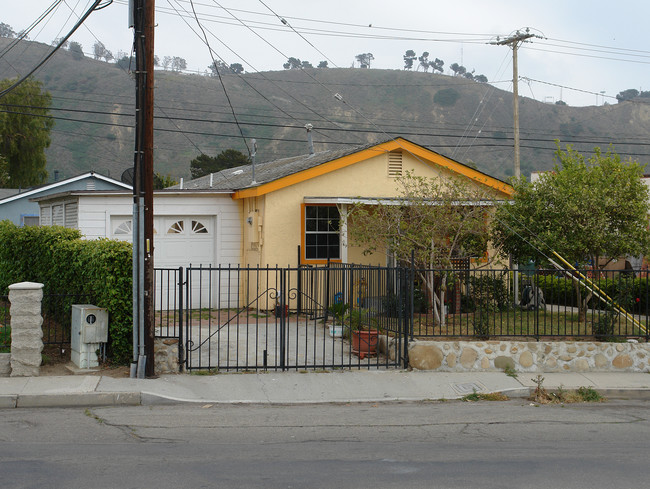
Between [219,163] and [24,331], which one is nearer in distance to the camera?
[24,331]

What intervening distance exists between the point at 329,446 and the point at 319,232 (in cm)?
1045

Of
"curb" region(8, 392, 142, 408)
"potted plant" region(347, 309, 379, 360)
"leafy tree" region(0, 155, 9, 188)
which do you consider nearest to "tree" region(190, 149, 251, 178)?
"leafy tree" region(0, 155, 9, 188)

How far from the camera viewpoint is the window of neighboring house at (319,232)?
1727cm

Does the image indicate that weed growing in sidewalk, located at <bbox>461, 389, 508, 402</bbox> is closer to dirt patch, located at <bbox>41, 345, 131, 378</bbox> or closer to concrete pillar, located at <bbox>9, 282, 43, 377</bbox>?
dirt patch, located at <bbox>41, 345, 131, 378</bbox>

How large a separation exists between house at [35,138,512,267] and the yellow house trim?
0.03 metres

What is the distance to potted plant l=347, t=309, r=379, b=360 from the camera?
1154 cm

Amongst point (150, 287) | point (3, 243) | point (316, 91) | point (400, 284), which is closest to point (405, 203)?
point (400, 284)

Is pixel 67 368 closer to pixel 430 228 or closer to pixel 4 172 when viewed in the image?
pixel 430 228

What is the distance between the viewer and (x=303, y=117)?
93.6 metres

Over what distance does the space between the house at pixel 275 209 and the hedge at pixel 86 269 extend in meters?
2.90

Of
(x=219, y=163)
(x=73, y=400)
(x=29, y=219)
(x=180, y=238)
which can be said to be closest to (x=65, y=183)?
(x=29, y=219)

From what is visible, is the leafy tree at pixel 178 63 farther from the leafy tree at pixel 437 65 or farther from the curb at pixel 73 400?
the curb at pixel 73 400

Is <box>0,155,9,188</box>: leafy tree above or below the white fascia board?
above

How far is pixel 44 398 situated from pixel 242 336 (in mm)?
5105
